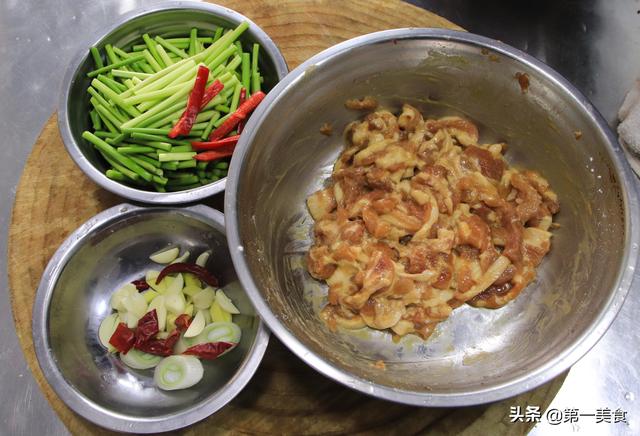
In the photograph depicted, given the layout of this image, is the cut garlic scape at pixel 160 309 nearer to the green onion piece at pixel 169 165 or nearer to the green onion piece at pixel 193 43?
the green onion piece at pixel 169 165

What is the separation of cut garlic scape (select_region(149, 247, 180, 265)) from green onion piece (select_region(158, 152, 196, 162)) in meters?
0.48

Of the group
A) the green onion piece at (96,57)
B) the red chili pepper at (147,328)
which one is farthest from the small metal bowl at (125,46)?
the red chili pepper at (147,328)

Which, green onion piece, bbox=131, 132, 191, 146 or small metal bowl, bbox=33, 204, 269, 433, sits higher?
green onion piece, bbox=131, 132, 191, 146

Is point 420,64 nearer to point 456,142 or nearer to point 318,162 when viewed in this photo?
point 456,142

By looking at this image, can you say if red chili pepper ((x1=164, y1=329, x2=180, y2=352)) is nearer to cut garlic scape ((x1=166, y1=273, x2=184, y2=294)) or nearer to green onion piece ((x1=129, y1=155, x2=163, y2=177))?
cut garlic scape ((x1=166, y1=273, x2=184, y2=294))

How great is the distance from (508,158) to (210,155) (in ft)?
5.50

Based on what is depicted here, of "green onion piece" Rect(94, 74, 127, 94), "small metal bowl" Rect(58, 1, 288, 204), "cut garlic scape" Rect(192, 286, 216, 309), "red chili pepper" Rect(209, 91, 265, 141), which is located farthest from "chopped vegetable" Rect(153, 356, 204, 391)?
"green onion piece" Rect(94, 74, 127, 94)

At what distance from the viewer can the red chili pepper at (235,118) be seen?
2895 mm

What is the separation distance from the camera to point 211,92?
2.90m

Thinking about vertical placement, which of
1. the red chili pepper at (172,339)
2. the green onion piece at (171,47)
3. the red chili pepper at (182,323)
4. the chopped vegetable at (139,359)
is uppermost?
the green onion piece at (171,47)

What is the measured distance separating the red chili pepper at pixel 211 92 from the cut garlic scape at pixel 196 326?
1.12 meters

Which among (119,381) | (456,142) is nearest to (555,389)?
(456,142)

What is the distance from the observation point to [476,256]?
2.71m

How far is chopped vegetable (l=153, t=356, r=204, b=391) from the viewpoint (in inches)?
99.9
